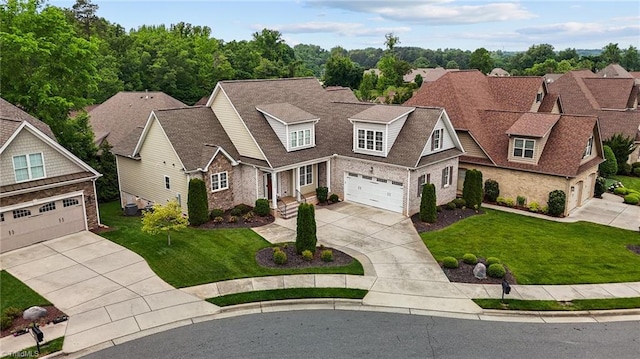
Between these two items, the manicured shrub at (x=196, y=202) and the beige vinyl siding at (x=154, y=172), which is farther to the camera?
the beige vinyl siding at (x=154, y=172)

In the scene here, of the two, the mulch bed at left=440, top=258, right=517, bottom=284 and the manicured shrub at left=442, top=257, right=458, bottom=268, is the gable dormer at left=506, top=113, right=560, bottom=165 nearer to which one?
the mulch bed at left=440, top=258, right=517, bottom=284

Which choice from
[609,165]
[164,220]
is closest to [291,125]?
[164,220]

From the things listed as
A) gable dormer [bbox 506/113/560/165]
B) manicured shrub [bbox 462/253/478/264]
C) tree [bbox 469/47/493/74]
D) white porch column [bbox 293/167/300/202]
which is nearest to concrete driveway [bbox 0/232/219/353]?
white porch column [bbox 293/167/300/202]

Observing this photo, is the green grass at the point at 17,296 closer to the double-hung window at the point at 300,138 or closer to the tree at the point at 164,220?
the tree at the point at 164,220

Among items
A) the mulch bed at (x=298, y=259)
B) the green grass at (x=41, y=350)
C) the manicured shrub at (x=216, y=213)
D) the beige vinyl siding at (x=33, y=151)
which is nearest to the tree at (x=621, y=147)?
the mulch bed at (x=298, y=259)

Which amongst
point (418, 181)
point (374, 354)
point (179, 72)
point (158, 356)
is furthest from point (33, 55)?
point (179, 72)

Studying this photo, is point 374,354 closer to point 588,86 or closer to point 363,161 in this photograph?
point 363,161

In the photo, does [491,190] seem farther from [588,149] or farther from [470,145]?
[588,149]
